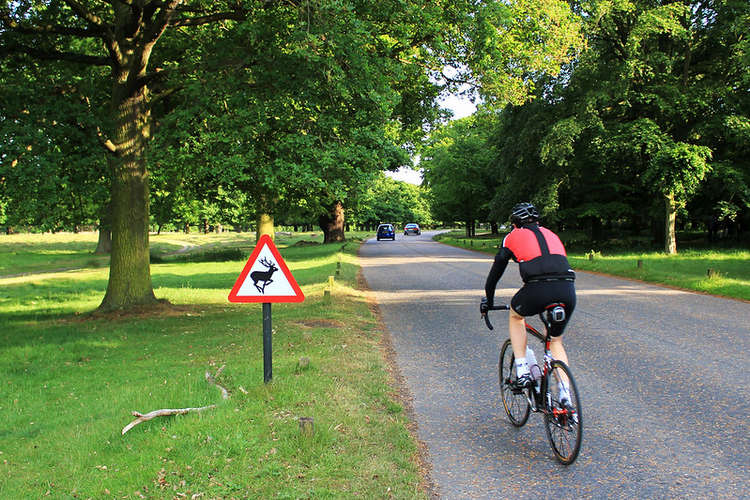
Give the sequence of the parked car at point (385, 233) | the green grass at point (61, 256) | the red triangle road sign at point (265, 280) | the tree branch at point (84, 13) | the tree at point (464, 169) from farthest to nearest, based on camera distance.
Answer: the parked car at point (385, 233) < the tree at point (464, 169) < the green grass at point (61, 256) < the tree branch at point (84, 13) < the red triangle road sign at point (265, 280)

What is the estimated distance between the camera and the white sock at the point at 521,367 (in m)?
4.49

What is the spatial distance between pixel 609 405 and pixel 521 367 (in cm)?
163

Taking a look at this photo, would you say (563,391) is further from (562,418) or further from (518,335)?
(518,335)

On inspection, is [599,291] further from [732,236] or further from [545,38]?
[732,236]

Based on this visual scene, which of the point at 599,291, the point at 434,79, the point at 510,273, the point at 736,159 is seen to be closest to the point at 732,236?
the point at 736,159

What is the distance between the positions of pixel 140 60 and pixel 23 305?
830 cm

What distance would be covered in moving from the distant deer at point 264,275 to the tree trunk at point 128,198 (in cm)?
743

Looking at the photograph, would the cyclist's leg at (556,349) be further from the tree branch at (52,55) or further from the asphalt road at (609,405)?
the tree branch at (52,55)

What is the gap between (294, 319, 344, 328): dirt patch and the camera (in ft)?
32.1

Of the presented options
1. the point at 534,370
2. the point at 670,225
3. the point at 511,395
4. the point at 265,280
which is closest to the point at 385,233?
the point at 670,225

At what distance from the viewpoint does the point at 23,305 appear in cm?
1515

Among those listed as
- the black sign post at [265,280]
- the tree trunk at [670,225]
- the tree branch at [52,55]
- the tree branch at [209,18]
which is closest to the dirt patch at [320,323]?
the black sign post at [265,280]

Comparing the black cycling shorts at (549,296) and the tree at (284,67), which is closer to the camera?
the black cycling shorts at (549,296)

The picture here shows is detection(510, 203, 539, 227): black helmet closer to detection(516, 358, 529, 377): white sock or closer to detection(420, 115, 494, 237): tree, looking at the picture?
detection(516, 358, 529, 377): white sock
